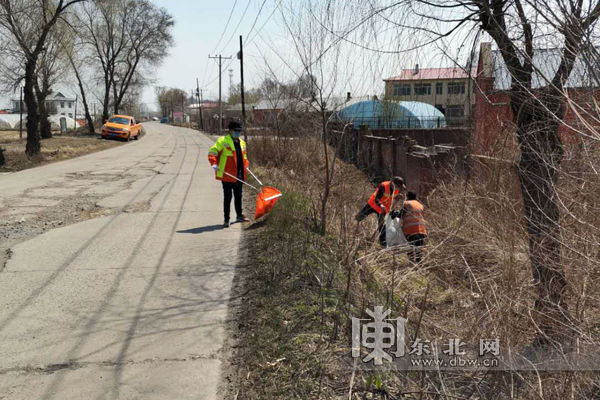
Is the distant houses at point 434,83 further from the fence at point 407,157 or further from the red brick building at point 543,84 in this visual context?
the fence at point 407,157

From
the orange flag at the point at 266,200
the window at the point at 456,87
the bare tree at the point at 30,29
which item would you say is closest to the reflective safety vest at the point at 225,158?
the orange flag at the point at 266,200

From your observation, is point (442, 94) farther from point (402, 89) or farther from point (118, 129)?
point (118, 129)

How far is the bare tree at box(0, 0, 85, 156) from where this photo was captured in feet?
58.5

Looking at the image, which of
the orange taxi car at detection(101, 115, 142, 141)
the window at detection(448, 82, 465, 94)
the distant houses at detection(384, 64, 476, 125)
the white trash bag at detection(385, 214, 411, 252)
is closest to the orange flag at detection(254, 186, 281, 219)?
the white trash bag at detection(385, 214, 411, 252)

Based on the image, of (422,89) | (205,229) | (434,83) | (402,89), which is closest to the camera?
(434,83)

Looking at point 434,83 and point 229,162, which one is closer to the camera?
point 434,83

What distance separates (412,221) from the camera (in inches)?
275

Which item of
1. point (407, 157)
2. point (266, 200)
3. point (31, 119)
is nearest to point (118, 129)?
point (31, 119)

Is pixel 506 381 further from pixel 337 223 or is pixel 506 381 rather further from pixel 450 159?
pixel 450 159

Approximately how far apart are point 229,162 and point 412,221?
2.96m

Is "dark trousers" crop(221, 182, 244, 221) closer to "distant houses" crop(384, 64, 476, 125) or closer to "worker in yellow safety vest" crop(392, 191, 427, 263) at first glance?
"worker in yellow safety vest" crop(392, 191, 427, 263)

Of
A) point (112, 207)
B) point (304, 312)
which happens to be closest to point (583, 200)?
point (304, 312)

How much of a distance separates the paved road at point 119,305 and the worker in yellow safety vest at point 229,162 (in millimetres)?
572

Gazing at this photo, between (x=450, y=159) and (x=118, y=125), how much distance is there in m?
28.5
